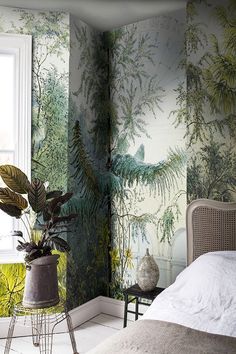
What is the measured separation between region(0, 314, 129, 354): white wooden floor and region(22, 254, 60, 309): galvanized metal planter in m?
0.48

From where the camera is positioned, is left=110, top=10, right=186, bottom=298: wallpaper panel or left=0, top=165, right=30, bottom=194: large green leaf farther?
left=110, top=10, right=186, bottom=298: wallpaper panel

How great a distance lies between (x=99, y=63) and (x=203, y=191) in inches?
63.7

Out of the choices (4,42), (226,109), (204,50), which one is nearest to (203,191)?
(226,109)

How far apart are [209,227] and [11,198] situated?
59.6 inches

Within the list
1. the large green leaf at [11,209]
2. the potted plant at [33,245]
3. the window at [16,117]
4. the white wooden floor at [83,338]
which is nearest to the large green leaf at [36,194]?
the potted plant at [33,245]

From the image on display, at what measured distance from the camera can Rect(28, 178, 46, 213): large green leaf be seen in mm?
2541

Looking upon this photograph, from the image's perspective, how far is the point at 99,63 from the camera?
363 cm

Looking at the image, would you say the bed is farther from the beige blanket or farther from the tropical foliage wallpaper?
the tropical foliage wallpaper

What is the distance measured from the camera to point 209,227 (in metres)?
2.93

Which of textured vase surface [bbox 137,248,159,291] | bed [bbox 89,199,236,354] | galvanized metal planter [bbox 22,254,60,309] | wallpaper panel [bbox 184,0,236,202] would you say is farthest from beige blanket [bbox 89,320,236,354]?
wallpaper panel [bbox 184,0,236,202]

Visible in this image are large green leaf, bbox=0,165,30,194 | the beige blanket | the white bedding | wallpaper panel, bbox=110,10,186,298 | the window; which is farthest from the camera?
wallpaper panel, bbox=110,10,186,298

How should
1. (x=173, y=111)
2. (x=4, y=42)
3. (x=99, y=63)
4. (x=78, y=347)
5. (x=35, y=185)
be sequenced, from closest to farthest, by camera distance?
(x=35, y=185) → (x=78, y=347) → (x=4, y=42) → (x=173, y=111) → (x=99, y=63)

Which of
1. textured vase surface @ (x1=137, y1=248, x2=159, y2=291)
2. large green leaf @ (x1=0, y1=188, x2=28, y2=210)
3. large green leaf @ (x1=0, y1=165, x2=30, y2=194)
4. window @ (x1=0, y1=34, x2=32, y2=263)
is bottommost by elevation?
textured vase surface @ (x1=137, y1=248, x2=159, y2=291)

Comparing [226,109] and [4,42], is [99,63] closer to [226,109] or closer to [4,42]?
[4,42]
